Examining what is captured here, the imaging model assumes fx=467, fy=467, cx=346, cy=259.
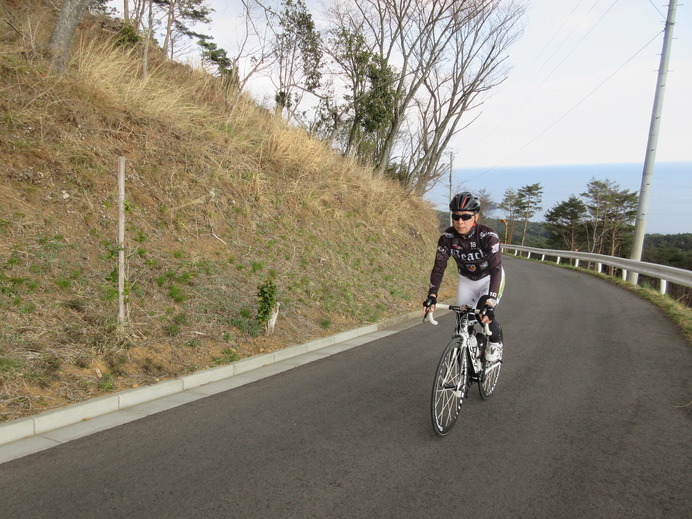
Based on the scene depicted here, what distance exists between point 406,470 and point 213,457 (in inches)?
60.2

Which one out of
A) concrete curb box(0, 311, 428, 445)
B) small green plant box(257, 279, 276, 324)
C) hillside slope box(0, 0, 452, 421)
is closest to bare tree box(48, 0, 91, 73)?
hillside slope box(0, 0, 452, 421)

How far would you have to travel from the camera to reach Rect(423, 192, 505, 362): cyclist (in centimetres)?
451

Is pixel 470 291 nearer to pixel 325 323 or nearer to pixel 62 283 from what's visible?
pixel 325 323

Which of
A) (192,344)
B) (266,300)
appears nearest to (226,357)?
(192,344)

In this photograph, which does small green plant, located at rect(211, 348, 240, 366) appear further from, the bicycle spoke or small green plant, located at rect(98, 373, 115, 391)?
the bicycle spoke

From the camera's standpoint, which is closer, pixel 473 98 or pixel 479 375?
pixel 479 375

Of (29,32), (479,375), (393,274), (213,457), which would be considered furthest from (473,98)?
(213,457)

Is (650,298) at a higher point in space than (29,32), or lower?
lower

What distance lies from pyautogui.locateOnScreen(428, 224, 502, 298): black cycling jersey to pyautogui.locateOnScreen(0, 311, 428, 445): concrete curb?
113 inches

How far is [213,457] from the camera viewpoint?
12.2 ft

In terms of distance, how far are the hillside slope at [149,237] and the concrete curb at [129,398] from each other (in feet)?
0.53

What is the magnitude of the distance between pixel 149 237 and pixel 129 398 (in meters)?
3.82

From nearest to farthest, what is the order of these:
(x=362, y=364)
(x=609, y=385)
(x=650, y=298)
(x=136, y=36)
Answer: (x=609, y=385) → (x=362, y=364) → (x=650, y=298) → (x=136, y=36)

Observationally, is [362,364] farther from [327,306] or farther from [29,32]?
[29,32]
